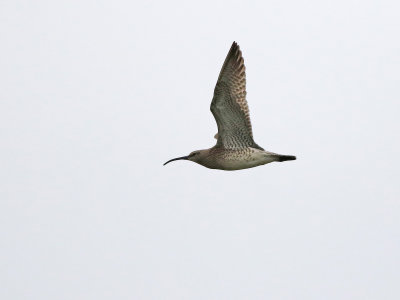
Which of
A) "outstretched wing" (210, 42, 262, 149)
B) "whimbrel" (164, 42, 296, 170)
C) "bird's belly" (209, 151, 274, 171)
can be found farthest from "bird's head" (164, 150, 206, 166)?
"outstretched wing" (210, 42, 262, 149)

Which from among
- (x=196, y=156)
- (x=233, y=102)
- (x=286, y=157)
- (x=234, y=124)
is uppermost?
(x=233, y=102)

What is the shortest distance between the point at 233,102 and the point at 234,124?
576 mm

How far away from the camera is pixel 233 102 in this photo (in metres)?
21.1

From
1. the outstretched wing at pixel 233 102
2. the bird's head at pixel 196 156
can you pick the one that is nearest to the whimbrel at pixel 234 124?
the outstretched wing at pixel 233 102

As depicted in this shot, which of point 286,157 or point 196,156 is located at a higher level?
point 196,156

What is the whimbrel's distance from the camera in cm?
2095

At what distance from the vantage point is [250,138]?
21438 mm

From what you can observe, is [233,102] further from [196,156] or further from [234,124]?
[196,156]

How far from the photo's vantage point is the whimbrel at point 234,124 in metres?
21.0

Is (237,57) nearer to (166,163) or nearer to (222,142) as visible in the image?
(222,142)

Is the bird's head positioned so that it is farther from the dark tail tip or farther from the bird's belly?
the dark tail tip

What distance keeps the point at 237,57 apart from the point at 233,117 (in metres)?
1.35

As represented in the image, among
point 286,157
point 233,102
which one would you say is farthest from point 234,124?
point 286,157

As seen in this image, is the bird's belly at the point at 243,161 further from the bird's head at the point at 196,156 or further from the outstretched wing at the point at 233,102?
the bird's head at the point at 196,156
